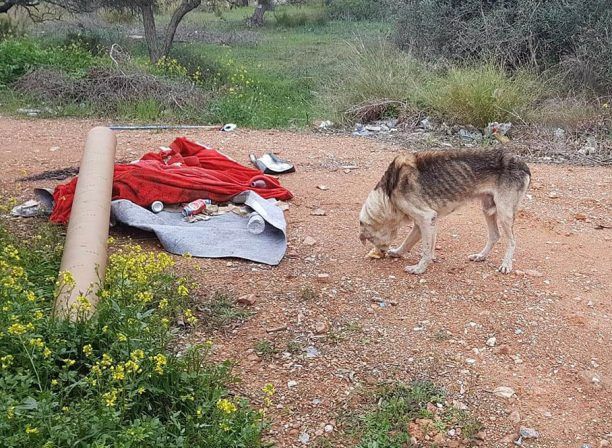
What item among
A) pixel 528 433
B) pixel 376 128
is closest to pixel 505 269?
pixel 528 433

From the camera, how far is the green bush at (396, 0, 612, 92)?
11492 millimetres

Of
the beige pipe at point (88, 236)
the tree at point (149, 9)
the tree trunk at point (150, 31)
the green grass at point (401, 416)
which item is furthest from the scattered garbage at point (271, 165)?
the tree trunk at point (150, 31)

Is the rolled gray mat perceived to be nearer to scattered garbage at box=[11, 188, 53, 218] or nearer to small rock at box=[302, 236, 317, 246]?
small rock at box=[302, 236, 317, 246]

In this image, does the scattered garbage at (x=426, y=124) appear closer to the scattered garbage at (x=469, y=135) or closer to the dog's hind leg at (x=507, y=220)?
the scattered garbage at (x=469, y=135)

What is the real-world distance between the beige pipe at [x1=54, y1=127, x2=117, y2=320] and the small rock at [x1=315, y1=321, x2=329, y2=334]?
1.41 meters

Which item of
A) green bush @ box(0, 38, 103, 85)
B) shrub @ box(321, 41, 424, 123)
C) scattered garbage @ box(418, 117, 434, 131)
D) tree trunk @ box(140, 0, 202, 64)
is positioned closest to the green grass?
scattered garbage @ box(418, 117, 434, 131)

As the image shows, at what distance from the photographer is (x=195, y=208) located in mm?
6148

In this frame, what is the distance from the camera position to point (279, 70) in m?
17.0

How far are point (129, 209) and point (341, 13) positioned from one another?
2375 centimetres

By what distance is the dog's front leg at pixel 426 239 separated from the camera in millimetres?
5273

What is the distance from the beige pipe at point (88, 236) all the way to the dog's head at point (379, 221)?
1.99 m

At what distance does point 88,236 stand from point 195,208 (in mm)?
1674

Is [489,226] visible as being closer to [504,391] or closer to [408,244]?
[408,244]

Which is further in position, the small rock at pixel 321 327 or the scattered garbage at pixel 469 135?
the scattered garbage at pixel 469 135
